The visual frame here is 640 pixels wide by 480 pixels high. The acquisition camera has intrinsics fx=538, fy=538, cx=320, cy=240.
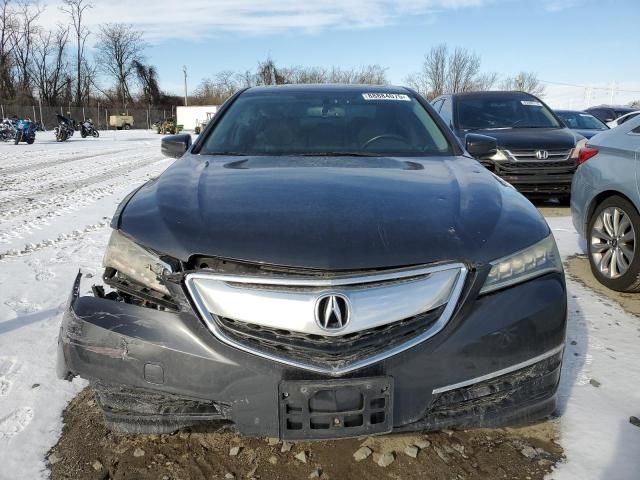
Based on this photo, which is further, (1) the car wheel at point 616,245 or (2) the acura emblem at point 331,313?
(1) the car wheel at point 616,245

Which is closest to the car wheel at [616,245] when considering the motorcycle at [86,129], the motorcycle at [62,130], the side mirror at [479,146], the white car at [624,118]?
the white car at [624,118]

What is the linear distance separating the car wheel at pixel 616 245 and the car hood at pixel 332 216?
2.11 m

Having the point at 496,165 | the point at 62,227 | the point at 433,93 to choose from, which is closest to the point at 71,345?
the point at 62,227

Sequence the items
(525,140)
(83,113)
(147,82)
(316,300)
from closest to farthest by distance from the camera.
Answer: (316,300) < (525,140) < (83,113) < (147,82)

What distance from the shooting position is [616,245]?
4246mm

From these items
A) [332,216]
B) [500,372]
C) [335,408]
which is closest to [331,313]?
[335,408]

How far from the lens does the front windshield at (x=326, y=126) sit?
305cm

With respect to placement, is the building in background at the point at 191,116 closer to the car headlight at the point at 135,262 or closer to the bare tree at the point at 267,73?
the bare tree at the point at 267,73

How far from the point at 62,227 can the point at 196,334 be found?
5.23 metres

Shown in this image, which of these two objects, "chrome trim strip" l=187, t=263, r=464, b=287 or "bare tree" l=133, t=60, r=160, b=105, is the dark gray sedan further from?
"bare tree" l=133, t=60, r=160, b=105

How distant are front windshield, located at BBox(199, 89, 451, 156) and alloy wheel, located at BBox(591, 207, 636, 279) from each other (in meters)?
1.90

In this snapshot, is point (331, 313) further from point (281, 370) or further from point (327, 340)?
point (281, 370)

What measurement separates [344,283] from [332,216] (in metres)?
0.33

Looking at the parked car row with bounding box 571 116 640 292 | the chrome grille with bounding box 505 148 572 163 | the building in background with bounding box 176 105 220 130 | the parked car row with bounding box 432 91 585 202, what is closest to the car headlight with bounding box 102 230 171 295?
the parked car row with bounding box 571 116 640 292
